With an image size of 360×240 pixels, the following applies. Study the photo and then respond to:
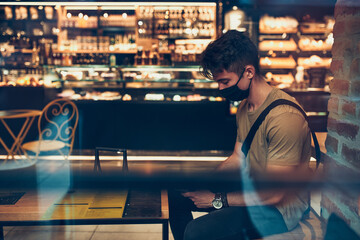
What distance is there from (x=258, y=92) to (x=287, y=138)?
36 cm

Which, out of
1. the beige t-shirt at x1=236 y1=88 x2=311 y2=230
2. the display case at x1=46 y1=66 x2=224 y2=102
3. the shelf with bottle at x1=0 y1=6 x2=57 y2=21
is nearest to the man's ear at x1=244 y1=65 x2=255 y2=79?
the beige t-shirt at x1=236 y1=88 x2=311 y2=230

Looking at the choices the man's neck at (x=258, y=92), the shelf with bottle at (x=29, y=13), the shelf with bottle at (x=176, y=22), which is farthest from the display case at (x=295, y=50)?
the man's neck at (x=258, y=92)

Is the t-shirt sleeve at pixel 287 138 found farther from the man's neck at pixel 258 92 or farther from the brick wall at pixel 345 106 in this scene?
the man's neck at pixel 258 92

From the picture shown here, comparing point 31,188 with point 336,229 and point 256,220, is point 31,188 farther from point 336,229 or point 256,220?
point 256,220

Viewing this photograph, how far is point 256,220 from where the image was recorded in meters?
1.33

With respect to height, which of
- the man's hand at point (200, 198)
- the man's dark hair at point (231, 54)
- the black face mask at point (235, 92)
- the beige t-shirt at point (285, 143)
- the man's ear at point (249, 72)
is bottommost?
the man's hand at point (200, 198)

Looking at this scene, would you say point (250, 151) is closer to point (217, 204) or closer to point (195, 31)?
point (217, 204)

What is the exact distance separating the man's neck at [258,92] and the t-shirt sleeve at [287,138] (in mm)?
234

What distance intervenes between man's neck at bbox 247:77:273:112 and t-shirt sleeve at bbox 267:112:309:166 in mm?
234

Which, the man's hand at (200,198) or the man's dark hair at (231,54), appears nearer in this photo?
the man's hand at (200,198)

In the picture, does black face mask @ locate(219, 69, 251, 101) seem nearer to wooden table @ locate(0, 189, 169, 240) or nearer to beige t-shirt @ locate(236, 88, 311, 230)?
beige t-shirt @ locate(236, 88, 311, 230)

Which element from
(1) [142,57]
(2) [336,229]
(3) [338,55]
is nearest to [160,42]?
(1) [142,57]

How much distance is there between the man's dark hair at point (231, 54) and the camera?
161cm

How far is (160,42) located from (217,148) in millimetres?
2278
